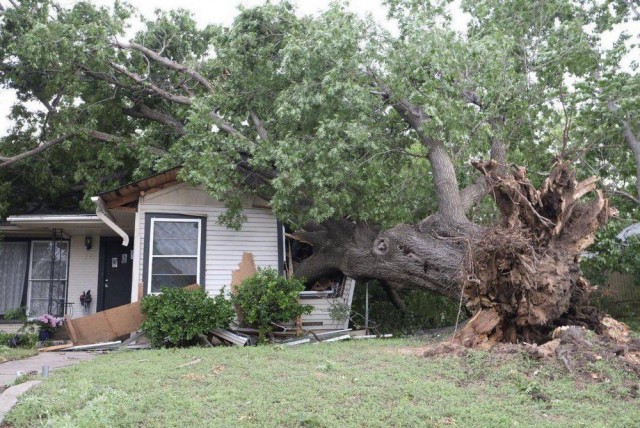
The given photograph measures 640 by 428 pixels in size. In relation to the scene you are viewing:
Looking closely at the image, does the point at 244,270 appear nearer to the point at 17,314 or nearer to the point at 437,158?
the point at 437,158

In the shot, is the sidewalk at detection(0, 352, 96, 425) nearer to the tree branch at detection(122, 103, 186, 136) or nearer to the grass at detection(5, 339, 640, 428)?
the grass at detection(5, 339, 640, 428)

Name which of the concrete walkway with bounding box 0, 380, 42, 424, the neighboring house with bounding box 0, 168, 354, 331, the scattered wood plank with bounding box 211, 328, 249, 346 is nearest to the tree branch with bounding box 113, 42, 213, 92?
the neighboring house with bounding box 0, 168, 354, 331

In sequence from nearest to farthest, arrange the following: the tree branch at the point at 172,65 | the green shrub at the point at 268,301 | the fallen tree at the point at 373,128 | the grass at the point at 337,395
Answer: the grass at the point at 337,395
the fallen tree at the point at 373,128
the green shrub at the point at 268,301
the tree branch at the point at 172,65

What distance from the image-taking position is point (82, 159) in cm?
1605

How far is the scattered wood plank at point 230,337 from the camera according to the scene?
10958 millimetres

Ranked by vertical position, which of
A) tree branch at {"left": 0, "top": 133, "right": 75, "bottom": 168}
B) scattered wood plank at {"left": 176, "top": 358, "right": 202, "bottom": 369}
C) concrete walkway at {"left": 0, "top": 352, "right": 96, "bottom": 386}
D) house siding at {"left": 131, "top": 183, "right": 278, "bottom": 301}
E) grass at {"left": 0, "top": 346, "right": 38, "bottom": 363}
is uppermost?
tree branch at {"left": 0, "top": 133, "right": 75, "bottom": 168}

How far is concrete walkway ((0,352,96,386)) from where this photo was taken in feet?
27.5

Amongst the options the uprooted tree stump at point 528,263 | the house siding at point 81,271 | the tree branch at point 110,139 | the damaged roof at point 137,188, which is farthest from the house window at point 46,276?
the uprooted tree stump at point 528,263

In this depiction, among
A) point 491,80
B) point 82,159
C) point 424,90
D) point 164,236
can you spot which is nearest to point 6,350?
point 164,236

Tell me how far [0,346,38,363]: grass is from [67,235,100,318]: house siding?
3.12 metres

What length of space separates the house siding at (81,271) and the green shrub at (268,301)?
4.94m

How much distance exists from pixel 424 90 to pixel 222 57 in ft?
14.1

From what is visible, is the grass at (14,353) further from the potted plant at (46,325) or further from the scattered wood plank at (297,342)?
the scattered wood plank at (297,342)

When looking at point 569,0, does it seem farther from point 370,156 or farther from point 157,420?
point 157,420
